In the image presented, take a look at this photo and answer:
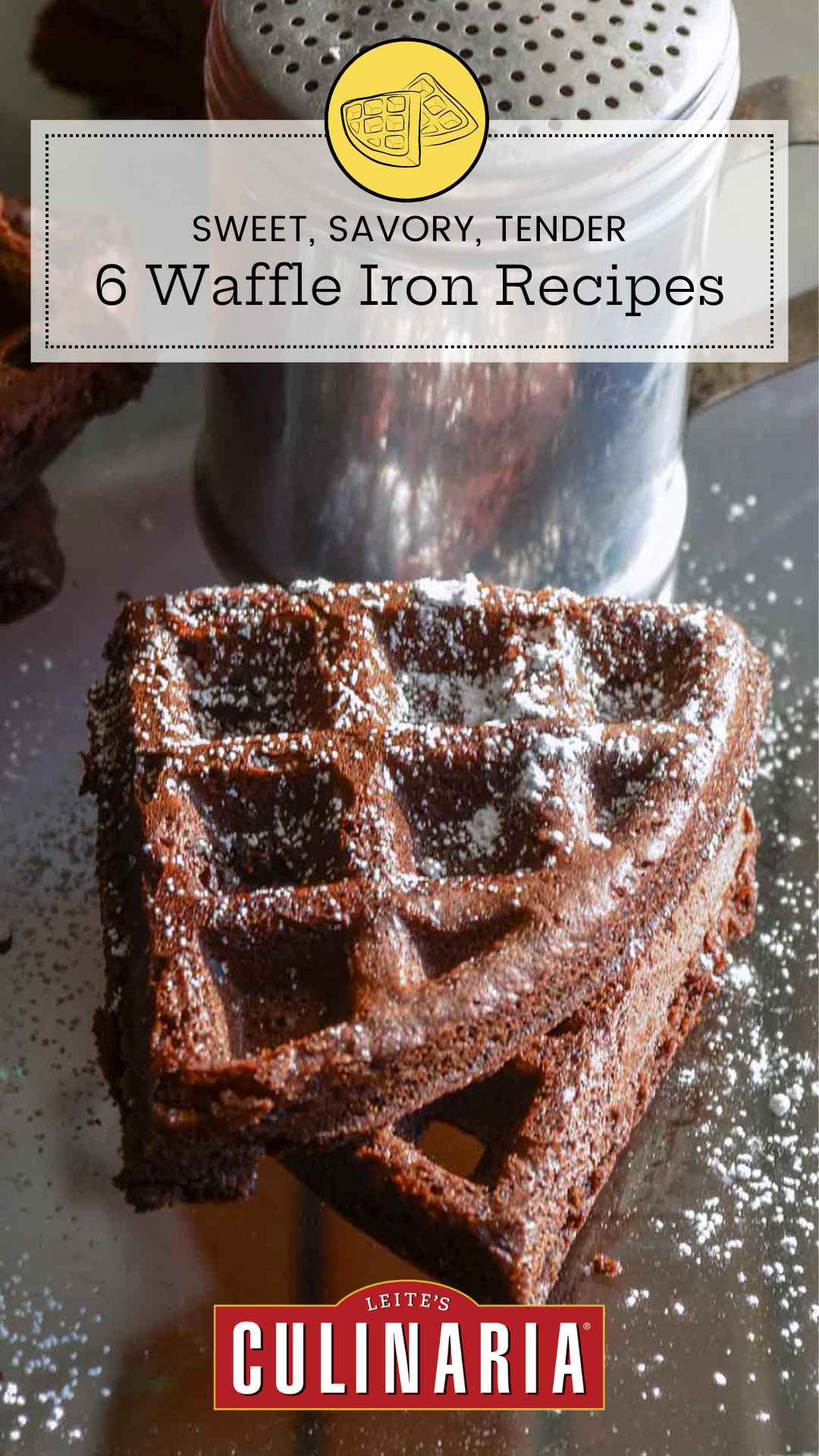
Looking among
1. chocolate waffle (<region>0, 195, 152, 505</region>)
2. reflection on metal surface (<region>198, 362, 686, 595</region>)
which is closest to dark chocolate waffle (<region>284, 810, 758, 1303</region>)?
reflection on metal surface (<region>198, 362, 686, 595</region>)

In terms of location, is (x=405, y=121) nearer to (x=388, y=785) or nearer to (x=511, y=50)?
(x=511, y=50)

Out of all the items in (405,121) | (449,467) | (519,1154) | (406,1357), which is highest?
(405,121)

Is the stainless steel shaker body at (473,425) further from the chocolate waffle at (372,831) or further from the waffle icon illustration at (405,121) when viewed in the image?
the chocolate waffle at (372,831)

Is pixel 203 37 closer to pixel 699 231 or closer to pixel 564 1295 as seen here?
pixel 699 231

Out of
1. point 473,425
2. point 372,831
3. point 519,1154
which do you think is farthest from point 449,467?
point 519,1154

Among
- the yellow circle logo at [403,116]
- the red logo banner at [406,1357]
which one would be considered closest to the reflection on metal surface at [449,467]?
the yellow circle logo at [403,116]

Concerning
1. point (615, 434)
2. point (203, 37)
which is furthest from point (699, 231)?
point (203, 37)
